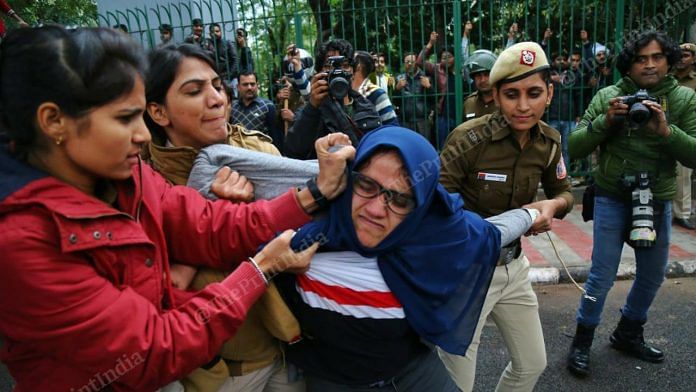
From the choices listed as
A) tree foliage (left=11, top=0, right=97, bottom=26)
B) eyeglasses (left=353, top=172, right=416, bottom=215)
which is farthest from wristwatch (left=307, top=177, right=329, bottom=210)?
tree foliage (left=11, top=0, right=97, bottom=26)

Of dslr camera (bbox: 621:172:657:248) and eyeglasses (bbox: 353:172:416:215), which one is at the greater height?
eyeglasses (bbox: 353:172:416:215)

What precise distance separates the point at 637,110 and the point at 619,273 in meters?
2.40

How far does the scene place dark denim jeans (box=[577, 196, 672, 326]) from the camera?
3049 millimetres

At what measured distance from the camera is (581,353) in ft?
10.4

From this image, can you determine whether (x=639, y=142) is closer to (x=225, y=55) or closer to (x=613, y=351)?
(x=613, y=351)

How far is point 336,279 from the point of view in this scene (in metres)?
1.55

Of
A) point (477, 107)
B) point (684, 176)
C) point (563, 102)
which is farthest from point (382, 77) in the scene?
point (684, 176)

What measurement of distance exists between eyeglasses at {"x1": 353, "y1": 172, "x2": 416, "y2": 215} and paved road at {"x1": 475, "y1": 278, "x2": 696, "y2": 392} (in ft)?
6.62

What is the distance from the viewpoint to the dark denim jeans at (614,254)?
3.05 metres

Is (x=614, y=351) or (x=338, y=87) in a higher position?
(x=338, y=87)

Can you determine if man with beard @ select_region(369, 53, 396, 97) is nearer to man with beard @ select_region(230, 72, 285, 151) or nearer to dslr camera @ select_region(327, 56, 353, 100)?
man with beard @ select_region(230, 72, 285, 151)

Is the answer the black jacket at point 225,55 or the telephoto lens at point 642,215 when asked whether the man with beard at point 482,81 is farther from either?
the black jacket at point 225,55

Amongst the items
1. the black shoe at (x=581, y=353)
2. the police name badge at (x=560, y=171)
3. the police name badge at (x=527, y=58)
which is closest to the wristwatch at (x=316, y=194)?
the police name badge at (x=527, y=58)

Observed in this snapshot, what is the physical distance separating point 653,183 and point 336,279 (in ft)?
7.47
